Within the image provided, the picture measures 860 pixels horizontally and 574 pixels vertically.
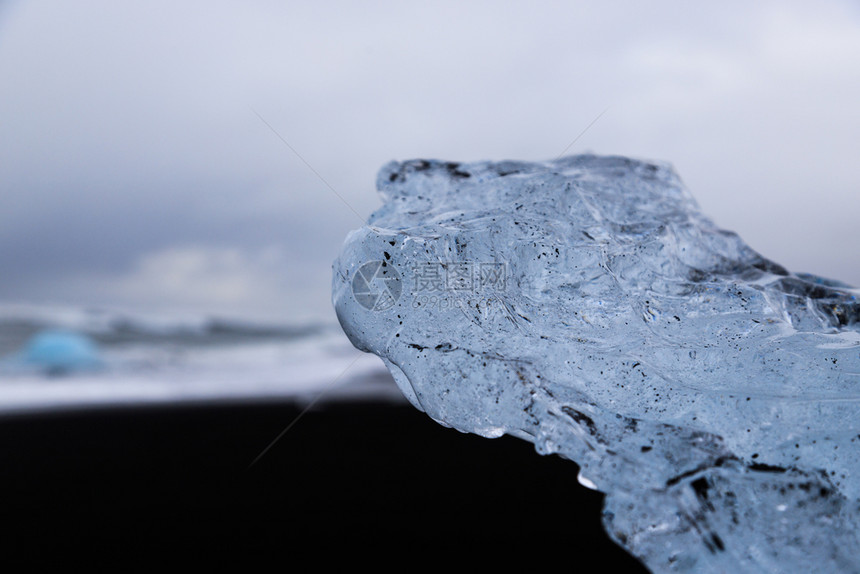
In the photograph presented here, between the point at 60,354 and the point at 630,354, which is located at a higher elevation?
the point at 60,354

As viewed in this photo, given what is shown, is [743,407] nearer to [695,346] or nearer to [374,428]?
[695,346]

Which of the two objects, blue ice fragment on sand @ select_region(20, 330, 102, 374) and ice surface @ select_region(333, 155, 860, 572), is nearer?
ice surface @ select_region(333, 155, 860, 572)

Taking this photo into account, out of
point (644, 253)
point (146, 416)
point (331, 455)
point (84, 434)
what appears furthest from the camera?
point (146, 416)

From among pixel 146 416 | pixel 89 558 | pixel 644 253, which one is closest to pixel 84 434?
pixel 146 416

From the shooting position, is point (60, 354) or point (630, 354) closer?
point (630, 354)

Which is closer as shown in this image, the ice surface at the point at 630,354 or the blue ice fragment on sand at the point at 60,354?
the ice surface at the point at 630,354

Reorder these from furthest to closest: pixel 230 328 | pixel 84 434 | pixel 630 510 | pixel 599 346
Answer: pixel 230 328
pixel 84 434
pixel 599 346
pixel 630 510

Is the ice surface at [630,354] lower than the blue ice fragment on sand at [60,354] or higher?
lower

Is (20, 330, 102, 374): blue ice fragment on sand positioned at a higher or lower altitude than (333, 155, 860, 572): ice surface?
higher
